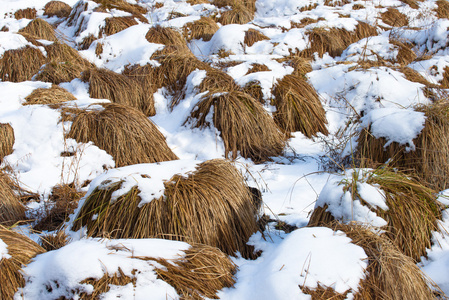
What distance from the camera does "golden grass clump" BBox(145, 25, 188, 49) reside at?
279 inches

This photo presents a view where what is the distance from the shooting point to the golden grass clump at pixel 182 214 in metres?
2.45

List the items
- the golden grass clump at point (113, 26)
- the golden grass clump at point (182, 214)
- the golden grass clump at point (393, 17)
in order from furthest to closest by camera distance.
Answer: the golden grass clump at point (393, 17)
the golden grass clump at point (113, 26)
the golden grass clump at point (182, 214)

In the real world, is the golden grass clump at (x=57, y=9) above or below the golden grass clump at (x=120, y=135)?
above

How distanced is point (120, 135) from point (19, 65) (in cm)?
322

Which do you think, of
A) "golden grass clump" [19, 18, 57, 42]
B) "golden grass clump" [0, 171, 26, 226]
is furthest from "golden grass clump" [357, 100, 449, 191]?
"golden grass clump" [19, 18, 57, 42]

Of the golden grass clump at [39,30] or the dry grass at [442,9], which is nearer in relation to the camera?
the golden grass clump at [39,30]

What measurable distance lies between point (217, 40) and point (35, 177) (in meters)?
4.69

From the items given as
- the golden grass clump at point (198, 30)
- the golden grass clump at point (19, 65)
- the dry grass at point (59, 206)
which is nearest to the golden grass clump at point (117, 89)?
the golden grass clump at point (19, 65)

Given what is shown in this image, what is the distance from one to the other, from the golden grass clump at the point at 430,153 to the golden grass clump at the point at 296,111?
4.74 feet

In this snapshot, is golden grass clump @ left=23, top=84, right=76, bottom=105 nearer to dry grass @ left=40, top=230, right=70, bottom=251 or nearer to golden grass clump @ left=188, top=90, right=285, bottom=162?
golden grass clump @ left=188, top=90, right=285, bottom=162

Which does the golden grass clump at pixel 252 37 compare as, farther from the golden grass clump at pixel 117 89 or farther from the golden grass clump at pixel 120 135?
the golden grass clump at pixel 120 135

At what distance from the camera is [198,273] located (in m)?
1.99

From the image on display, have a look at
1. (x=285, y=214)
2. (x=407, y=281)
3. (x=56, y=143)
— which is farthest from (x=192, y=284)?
(x=56, y=143)

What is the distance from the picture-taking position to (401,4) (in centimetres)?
1038
